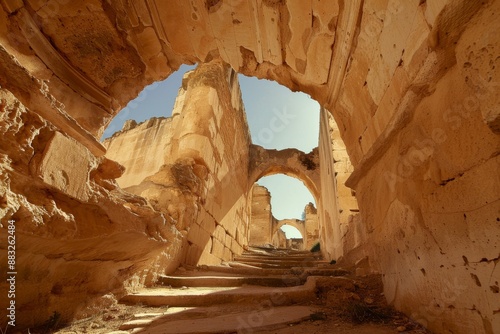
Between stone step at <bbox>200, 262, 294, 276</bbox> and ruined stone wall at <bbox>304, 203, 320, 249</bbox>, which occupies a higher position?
ruined stone wall at <bbox>304, 203, 320, 249</bbox>

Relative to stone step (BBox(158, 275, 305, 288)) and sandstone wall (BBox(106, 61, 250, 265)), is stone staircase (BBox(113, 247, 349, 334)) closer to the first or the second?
stone step (BBox(158, 275, 305, 288))

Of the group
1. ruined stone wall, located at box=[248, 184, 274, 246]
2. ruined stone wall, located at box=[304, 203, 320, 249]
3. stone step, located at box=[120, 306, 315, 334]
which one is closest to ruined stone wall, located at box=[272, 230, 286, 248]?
ruined stone wall, located at box=[248, 184, 274, 246]

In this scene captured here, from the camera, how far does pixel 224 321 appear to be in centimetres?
182

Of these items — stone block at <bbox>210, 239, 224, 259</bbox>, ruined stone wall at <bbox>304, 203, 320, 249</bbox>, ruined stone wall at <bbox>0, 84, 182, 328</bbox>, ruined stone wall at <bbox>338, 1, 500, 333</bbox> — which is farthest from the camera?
ruined stone wall at <bbox>304, 203, 320, 249</bbox>

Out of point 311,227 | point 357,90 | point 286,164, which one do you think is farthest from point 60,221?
point 311,227

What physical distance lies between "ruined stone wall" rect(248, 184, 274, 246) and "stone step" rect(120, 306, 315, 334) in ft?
43.8

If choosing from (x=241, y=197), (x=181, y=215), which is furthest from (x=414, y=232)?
(x=241, y=197)

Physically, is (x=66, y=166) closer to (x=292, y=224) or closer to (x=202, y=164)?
(x=202, y=164)

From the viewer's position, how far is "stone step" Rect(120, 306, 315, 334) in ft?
5.43

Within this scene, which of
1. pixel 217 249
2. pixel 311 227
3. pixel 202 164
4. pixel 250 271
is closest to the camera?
pixel 250 271

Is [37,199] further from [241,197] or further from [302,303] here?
[241,197]

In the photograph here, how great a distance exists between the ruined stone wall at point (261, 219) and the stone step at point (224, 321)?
13361mm

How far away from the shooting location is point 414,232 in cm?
151

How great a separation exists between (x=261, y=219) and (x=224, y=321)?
14.2 metres
